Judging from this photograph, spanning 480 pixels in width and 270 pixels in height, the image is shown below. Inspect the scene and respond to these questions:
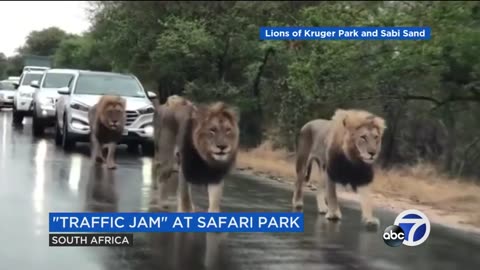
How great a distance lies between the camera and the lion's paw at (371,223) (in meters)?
6.21

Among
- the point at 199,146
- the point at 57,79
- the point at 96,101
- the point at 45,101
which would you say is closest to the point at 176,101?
the point at 199,146

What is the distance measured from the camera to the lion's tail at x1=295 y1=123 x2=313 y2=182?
6.60 meters

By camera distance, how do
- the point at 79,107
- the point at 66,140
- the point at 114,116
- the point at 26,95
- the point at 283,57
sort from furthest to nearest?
the point at 26,95 → the point at 66,140 → the point at 283,57 → the point at 79,107 → the point at 114,116

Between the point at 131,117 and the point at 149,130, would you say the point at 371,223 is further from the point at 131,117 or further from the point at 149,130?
the point at 131,117

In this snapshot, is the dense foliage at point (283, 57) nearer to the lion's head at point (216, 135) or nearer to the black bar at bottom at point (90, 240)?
the lion's head at point (216, 135)

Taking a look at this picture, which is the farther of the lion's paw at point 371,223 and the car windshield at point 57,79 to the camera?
the car windshield at point 57,79

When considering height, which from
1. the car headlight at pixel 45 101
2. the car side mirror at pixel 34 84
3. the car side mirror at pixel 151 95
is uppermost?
the car side mirror at pixel 34 84

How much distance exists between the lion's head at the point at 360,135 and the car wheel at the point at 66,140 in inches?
105

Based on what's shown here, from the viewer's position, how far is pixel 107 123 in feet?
21.0

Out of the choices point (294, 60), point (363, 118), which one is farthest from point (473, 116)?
point (363, 118)

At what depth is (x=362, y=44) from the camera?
24.3 feet

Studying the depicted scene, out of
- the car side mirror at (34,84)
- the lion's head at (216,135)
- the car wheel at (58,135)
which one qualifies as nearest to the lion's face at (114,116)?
the lion's head at (216,135)

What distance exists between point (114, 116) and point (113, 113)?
Result: 0.03 meters

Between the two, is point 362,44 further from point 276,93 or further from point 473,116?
point 473,116
